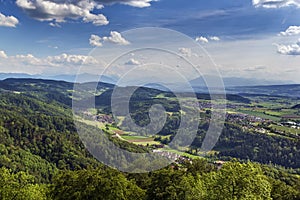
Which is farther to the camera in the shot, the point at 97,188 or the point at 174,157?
the point at 97,188

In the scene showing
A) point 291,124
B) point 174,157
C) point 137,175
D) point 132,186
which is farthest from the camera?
point 291,124

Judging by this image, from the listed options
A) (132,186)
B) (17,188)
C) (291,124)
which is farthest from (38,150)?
(291,124)

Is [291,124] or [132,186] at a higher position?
[132,186]

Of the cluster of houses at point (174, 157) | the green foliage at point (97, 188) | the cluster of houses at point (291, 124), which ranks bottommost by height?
the cluster of houses at point (291, 124)

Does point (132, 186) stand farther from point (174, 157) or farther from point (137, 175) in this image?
point (137, 175)

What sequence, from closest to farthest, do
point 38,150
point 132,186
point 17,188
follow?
point 17,188 → point 132,186 → point 38,150

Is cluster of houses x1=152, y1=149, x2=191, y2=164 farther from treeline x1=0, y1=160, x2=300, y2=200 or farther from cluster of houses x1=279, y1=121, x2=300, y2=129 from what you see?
cluster of houses x1=279, y1=121, x2=300, y2=129

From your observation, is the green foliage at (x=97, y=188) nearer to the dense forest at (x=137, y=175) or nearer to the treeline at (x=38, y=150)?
the dense forest at (x=137, y=175)

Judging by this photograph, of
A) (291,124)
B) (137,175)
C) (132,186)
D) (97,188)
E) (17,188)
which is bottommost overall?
(291,124)

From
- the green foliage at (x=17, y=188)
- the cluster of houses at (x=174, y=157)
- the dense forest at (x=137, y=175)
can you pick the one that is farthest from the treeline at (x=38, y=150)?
the green foliage at (x=17, y=188)
